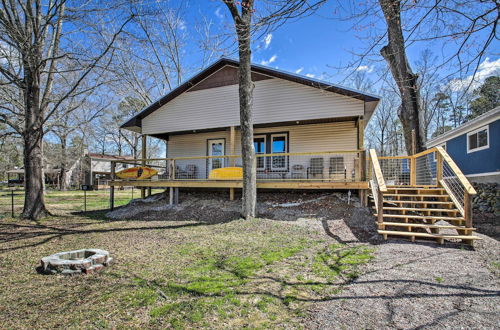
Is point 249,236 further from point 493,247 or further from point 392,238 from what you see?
point 493,247

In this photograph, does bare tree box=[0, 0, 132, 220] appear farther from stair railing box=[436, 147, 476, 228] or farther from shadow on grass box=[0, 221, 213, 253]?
stair railing box=[436, 147, 476, 228]

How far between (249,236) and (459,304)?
3880mm

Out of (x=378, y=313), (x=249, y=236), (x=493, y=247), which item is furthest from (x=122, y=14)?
(x=493, y=247)

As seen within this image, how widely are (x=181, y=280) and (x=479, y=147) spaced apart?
13.6 metres

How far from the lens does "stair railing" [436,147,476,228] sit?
512 centimetres

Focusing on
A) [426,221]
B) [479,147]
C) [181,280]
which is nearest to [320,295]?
[181,280]

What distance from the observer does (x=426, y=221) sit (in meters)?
5.98

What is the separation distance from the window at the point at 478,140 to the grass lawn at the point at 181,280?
9835 millimetres

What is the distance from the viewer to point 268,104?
10617 mm

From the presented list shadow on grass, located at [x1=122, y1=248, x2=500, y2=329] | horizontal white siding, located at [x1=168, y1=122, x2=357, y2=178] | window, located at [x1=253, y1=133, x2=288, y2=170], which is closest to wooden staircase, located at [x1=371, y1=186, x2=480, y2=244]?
shadow on grass, located at [x1=122, y1=248, x2=500, y2=329]

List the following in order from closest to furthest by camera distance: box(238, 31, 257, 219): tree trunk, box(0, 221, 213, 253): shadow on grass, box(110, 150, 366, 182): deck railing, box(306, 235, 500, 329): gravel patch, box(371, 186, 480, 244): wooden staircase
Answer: box(306, 235, 500, 329): gravel patch → box(371, 186, 480, 244): wooden staircase → box(0, 221, 213, 253): shadow on grass → box(238, 31, 257, 219): tree trunk → box(110, 150, 366, 182): deck railing

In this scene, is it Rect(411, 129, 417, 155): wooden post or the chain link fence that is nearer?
Rect(411, 129, 417, 155): wooden post

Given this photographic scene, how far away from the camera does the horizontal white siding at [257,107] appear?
31.9 feet

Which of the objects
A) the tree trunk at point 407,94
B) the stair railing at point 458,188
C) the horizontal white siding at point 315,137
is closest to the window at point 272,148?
the horizontal white siding at point 315,137
